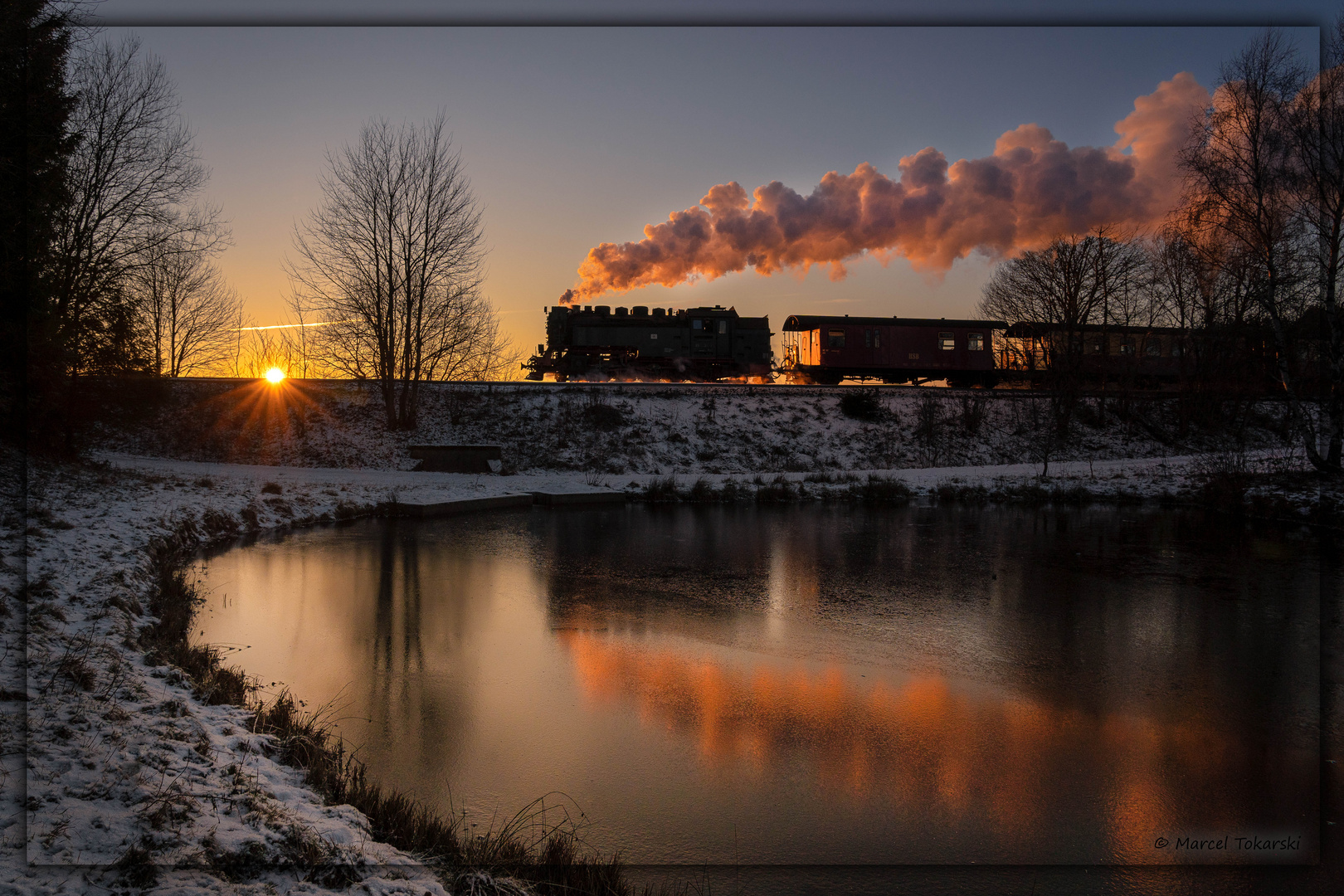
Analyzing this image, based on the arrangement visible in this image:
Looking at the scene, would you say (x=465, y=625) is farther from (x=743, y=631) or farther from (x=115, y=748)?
(x=115, y=748)

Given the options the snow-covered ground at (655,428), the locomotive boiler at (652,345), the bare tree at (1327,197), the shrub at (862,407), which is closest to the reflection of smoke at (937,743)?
the bare tree at (1327,197)

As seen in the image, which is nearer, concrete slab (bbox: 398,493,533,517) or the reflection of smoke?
the reflection of smoke

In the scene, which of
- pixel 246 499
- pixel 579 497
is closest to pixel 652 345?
pixel 579 497

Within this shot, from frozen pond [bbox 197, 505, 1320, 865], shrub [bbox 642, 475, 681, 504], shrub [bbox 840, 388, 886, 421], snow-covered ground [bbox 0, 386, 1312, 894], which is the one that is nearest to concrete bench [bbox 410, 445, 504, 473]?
snow-covered ground [bbox 0, 386, 1312, 894]

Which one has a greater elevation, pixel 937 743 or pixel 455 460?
pixel 455 460

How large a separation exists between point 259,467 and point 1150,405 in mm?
35646

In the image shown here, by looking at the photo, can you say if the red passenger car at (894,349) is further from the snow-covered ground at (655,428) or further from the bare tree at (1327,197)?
the bare tree at (1327,197)

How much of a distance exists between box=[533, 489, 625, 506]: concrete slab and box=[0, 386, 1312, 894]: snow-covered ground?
0.76 meters

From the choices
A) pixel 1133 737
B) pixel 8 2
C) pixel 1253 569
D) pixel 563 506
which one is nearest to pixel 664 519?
pixel 563 506

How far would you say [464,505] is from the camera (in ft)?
56.0

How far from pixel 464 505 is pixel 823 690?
12696 mm

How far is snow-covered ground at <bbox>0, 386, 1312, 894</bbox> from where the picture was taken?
321cm

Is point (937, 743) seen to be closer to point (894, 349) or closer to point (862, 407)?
point (862, 407)

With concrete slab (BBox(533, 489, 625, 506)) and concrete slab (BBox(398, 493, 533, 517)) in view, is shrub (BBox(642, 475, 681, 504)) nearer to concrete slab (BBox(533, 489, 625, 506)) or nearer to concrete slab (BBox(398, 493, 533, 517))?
concrete slab (BBox(533, 489, 625, 506))
